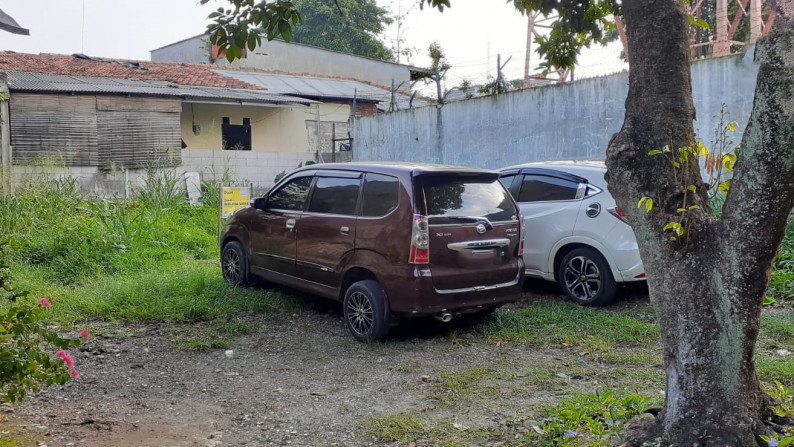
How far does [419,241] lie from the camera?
5.67 m

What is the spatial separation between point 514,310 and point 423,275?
1838 mm

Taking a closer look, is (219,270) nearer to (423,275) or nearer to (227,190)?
(227,190)

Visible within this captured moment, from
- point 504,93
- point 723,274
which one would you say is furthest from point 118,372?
point 504,93

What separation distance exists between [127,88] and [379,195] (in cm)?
1354

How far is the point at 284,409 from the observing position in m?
4.47

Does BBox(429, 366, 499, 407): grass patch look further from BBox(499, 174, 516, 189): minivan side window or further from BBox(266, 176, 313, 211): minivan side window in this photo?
BBox(499, 174, 516, 189): minivan side window

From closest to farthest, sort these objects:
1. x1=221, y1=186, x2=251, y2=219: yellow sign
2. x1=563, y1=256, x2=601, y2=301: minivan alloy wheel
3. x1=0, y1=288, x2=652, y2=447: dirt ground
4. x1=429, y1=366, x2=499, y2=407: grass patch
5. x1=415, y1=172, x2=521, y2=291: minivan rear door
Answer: x1=0, y1=288, x2=652, y2=447: dirt ground, x1=429, y1=366, x2=499, y2=407: grass patch, x1=415, y1=172, x2=521, y2=291: minivan rear door, x1=563, y1=256, x2=601, y2=301: minivan alloy wheel, x1=221, y1=186, x2=251, y2=219: yellow sign

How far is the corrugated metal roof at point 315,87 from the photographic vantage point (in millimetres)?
22688

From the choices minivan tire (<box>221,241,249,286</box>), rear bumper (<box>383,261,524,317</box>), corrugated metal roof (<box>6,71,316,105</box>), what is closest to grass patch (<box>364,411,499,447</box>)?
rear bumper (<box>383,261,524,317</box>)

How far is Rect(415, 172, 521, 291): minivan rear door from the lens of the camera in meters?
5.79

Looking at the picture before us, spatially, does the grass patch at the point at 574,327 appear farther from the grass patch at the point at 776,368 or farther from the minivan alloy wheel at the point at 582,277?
the grass patch at the point at 776,368

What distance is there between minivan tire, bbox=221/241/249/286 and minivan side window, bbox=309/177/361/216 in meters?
1.51

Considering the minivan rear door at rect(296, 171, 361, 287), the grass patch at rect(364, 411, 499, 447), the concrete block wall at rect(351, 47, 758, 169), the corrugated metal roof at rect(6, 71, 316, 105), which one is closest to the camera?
the grass patch at rect(364, 411, 499, 447)

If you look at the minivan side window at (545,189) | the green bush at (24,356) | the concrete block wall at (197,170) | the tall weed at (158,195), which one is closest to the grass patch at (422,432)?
the green bush at (24,356)
